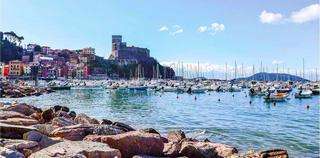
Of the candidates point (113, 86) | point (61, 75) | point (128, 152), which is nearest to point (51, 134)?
point (128, 152)

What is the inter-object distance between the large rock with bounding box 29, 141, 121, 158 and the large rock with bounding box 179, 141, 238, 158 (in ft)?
13.1

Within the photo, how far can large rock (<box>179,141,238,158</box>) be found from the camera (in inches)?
591

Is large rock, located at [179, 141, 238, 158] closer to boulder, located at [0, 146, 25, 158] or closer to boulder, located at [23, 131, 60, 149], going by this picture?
boulder, located at [23, 131, 60, 149]

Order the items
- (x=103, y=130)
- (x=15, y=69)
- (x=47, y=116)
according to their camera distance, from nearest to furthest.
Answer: (x=103, y=130), (x=47, y=116), (x=15, y=69)

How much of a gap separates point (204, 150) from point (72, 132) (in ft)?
15.3

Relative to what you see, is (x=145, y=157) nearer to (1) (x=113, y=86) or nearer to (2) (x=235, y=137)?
(2) (x=235, y=137)

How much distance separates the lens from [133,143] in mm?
13359

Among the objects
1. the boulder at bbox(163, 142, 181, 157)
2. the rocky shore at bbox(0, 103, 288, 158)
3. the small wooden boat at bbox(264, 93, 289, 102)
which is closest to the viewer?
the rocky shore at bbox(0, 103, 288, 158)

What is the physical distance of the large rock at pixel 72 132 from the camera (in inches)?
553

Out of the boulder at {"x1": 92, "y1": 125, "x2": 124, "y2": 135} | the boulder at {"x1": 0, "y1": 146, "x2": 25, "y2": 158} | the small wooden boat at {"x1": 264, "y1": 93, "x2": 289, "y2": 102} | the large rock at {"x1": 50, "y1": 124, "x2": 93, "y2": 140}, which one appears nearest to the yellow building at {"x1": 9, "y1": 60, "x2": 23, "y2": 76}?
the small wooden boat at {"x1": 264, "y1": 93, "x2": 289, "y2": 102}

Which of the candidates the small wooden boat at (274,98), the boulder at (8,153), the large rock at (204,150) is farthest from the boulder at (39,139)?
the small wooden boat at (274,98)

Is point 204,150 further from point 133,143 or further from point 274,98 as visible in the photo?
point 274,98

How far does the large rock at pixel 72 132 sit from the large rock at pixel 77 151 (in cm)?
257

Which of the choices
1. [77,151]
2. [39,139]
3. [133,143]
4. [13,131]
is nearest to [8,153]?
[77,151]
